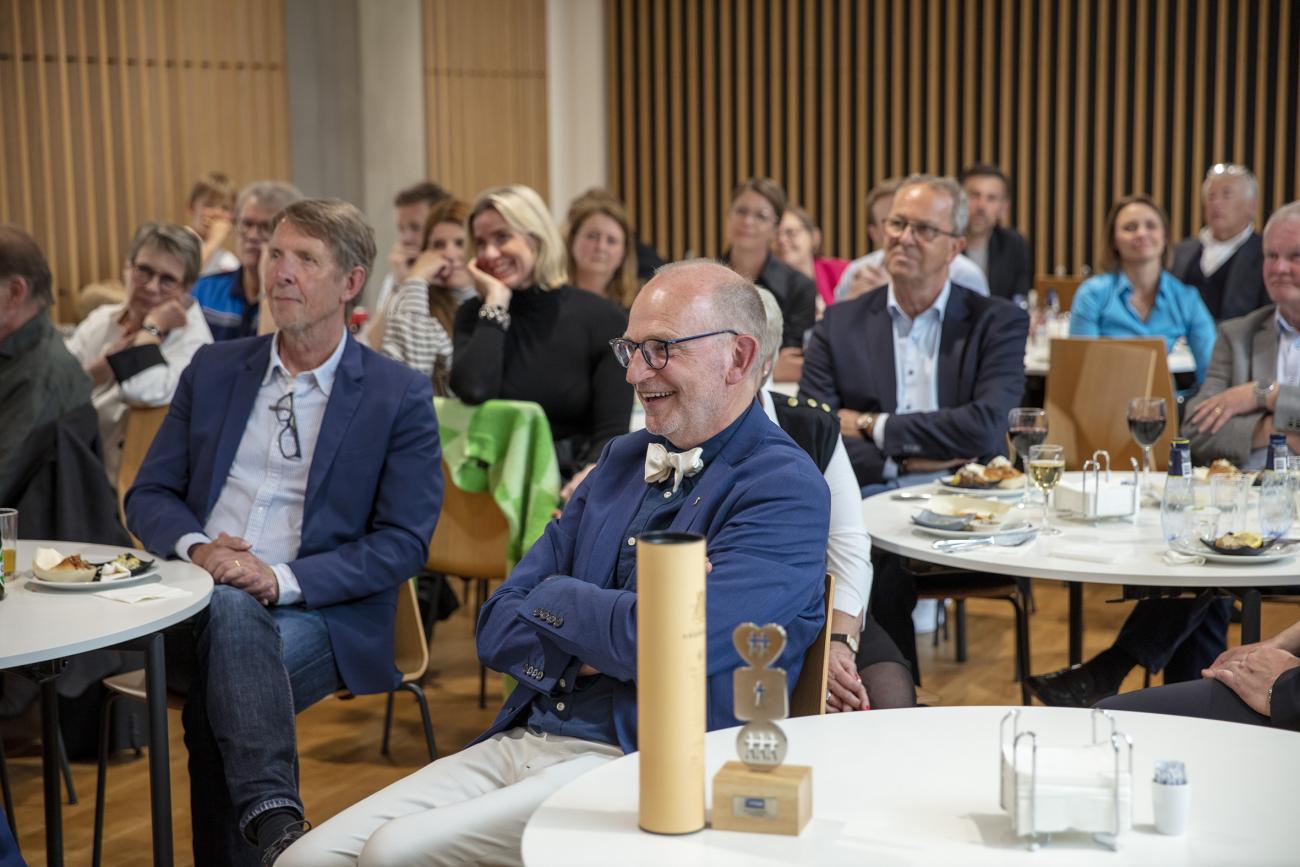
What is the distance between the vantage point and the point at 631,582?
2.13 metres

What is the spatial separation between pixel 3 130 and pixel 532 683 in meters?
7.38

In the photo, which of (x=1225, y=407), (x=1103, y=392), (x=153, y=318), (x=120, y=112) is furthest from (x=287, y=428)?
(x=120, y=112)

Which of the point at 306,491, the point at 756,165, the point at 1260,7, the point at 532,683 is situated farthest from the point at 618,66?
the point at 532,683

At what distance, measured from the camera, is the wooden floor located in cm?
344

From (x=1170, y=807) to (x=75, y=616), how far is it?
70.3 inches

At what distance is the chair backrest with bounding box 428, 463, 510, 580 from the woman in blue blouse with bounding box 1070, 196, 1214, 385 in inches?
132

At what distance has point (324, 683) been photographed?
2977 mm

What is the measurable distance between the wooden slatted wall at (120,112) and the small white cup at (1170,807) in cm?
818

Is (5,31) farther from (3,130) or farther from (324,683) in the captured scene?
(324,683)

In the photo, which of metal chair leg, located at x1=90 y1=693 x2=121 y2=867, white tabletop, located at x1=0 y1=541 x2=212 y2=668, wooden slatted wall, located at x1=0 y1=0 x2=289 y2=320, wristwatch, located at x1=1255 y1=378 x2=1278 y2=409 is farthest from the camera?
wooden slatted wall, located at x1=0 y1=0 x2=289 y2=320

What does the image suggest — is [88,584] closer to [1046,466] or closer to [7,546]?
[7,546]

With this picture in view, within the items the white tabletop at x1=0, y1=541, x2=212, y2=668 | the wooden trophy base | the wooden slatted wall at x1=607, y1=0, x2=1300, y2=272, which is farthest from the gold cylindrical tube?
the wooden slatted wall at x1=607, y1=0, x2=1300, y2=272

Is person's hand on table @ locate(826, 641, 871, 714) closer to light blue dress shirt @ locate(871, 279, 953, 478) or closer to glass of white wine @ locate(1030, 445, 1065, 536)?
glass of white wine @ locate(1030, 445, 1065, 536)

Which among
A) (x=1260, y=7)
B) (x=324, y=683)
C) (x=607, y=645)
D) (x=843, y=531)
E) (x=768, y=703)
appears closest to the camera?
(x=768, y=703)
